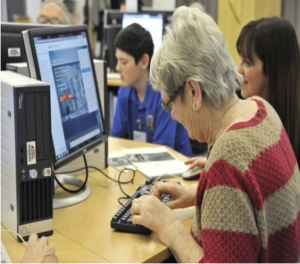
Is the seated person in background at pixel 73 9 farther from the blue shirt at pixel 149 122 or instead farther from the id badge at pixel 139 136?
the id badge at pixel 139 136

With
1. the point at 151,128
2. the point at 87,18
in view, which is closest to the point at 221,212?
the point at 151,128

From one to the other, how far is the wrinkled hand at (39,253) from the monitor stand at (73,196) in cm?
34

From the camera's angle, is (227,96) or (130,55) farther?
(130,55)

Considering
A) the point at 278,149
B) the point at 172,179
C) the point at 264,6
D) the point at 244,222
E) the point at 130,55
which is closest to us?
the point at 244,222

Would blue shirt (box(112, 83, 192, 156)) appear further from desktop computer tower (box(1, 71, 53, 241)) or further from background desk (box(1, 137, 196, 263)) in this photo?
desktop computer tower (box(1, 71, 53, 241))

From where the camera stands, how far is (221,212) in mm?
1015

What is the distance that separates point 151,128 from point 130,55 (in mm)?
474

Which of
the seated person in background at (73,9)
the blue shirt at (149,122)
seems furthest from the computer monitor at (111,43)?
the blue shirt at (149,122)

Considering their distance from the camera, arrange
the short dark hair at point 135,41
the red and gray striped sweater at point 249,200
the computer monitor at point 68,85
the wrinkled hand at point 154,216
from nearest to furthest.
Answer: the red and gray striped sweater at point 249,200
the wrinkled hand at point 154,216
the computer monitor at point 68,85
the short dark hair at point 135,41

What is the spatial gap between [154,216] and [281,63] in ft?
2.68

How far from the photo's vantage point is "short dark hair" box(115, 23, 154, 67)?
269cm

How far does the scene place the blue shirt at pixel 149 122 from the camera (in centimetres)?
236

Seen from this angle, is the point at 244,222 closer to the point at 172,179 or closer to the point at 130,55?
the point at 172,179

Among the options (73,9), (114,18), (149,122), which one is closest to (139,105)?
(149,122)
